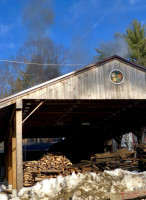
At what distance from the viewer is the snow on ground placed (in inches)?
353

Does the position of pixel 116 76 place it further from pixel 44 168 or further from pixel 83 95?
pixel 44 168

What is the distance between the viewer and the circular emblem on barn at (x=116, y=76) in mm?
12031

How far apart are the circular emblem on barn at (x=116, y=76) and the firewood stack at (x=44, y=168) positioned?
5054 millimetres

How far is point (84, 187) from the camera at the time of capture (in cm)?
928

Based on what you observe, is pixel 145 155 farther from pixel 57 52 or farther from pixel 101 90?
pixel 57 52

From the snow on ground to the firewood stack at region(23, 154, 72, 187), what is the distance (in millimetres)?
2931

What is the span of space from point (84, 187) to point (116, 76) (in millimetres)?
5281

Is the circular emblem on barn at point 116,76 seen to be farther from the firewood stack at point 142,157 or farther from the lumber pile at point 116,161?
the lumber pile at point 116,161

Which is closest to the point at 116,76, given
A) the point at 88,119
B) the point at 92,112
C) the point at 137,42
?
the point at 92,112

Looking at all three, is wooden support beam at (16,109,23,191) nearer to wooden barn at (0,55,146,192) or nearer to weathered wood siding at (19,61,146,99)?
wooden barn at (0,55,146,192)

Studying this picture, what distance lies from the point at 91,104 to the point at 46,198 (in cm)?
531

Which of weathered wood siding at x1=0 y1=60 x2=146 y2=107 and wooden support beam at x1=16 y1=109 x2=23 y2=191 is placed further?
weathered wood siding at x1=0 y1=60 x2=146 y2=107

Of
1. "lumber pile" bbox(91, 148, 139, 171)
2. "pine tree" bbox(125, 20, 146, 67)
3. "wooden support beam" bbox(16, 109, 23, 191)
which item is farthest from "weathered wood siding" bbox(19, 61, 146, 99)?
"pine tree" bbox(125, 20, 146, 67)

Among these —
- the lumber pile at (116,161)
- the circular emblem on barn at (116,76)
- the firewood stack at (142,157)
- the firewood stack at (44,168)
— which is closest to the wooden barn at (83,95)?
the circular emblem on barn at (116,76)
